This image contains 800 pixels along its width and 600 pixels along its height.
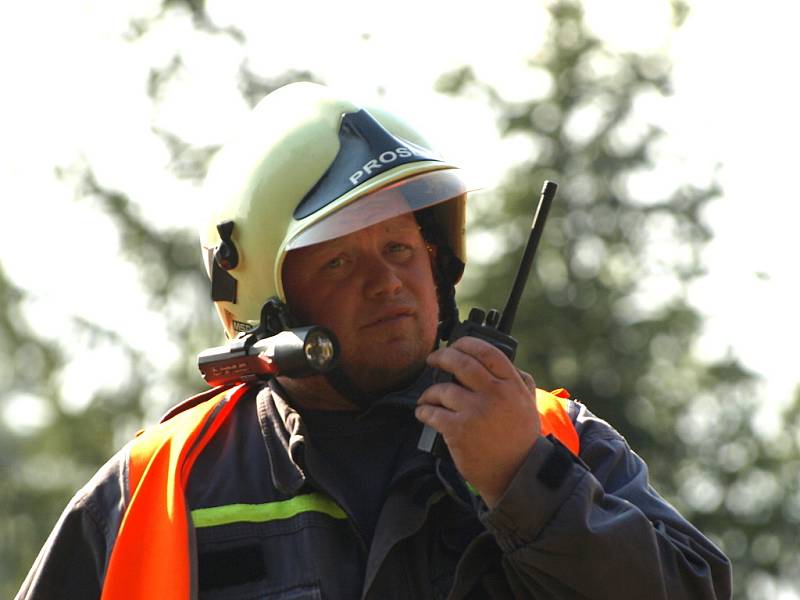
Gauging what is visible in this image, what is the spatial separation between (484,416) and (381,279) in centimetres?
82

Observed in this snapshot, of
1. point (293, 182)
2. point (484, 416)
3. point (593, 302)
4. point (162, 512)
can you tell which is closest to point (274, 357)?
point (162, 512)

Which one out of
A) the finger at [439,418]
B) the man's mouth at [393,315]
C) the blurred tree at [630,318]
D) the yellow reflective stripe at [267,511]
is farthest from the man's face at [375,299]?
the blurred tree at [630,318]

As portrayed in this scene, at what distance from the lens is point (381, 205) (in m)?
5.13

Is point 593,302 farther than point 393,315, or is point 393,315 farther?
point 593,302

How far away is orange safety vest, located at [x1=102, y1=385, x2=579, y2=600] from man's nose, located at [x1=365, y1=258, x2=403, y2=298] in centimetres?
48

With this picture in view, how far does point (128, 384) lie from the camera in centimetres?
2559

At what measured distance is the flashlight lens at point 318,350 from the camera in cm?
480

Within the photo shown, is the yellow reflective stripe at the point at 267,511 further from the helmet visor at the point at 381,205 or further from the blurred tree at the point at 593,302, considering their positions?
the blurred tree at the point at 593,302

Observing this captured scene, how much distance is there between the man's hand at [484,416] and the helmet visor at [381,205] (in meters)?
0.81

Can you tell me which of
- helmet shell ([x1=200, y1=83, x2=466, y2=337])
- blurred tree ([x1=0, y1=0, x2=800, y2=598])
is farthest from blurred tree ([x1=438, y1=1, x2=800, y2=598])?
helmet shell ([x1=200, y1=83, x2=466, y2=337])

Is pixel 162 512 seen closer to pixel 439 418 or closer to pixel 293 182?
pixel 439 418

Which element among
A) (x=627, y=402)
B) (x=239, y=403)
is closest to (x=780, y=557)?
(x=627, y=402)

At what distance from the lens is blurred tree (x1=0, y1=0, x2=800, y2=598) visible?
22.6 m

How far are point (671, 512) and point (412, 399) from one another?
75cm
